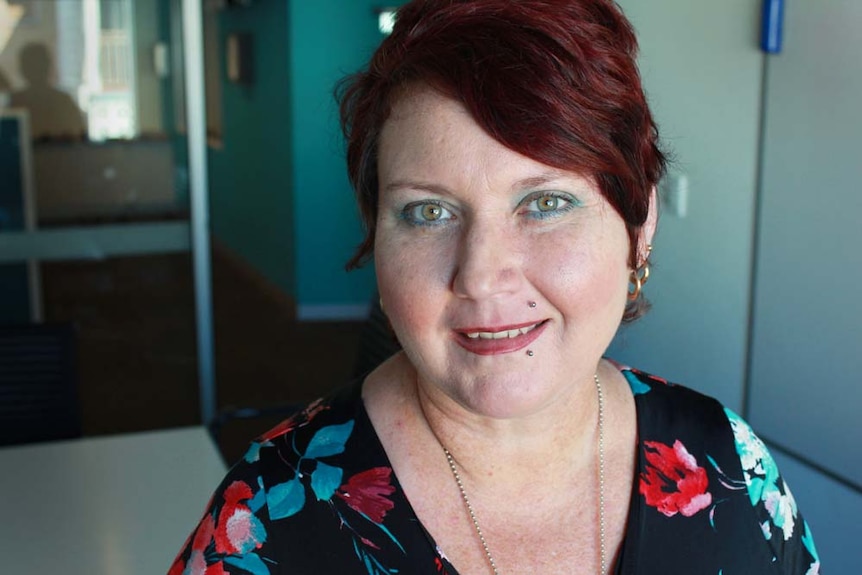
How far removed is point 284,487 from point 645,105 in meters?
0.59

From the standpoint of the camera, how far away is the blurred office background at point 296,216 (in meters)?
2.88

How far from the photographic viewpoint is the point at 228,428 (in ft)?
15.7

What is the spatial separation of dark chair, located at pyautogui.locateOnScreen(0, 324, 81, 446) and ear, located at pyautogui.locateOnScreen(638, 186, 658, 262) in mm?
1981

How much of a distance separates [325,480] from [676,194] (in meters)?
2.35

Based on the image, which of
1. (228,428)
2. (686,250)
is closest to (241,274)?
(228,428)

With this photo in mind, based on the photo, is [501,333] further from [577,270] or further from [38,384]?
[38,384]

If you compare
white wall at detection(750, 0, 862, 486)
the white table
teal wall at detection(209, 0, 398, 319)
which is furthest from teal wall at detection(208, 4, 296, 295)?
the white table

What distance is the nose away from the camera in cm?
108

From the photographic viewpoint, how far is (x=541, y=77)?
41.9 inches

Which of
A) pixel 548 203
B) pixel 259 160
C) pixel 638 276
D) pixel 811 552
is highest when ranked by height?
pixel 548 203

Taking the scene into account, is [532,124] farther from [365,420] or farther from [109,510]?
[109,510]

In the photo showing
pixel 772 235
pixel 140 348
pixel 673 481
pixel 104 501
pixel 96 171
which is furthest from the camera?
pixel 140 348

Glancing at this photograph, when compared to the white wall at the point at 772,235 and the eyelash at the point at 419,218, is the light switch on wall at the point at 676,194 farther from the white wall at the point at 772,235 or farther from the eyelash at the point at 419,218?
the eyelash at the point at 419,218

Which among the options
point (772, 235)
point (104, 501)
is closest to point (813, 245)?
point (772, 235)
